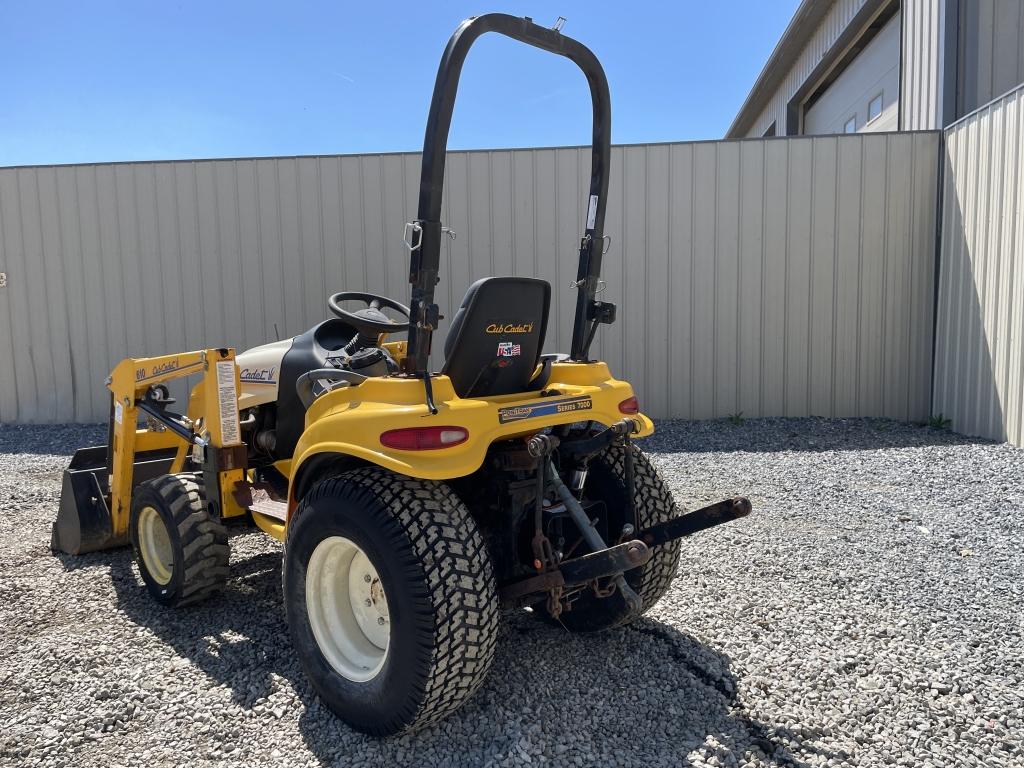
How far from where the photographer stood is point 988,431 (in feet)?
22.2

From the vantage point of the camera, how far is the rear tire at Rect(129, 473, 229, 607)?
3197mm

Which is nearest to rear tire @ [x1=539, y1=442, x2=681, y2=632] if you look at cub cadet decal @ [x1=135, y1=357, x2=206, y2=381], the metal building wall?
cub cadet decal @ [x1=135, y1=357, x2=206, y2=381]

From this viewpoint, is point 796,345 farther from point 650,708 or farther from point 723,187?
point 650,708

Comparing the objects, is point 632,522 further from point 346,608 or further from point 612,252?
point 612,252

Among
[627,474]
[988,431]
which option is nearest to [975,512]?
[988,431]

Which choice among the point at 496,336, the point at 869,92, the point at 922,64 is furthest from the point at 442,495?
the point at 869,92

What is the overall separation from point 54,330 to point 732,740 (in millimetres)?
8719

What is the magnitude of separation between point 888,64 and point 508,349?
1009 cm

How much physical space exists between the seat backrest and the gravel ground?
3.55ft

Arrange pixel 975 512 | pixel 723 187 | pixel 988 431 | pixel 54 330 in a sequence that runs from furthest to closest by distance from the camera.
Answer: pixel 54 330
pixel 723 187
pixel 988 431
pixel 975 512

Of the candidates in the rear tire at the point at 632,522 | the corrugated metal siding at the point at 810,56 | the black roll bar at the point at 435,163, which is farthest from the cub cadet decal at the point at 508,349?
the corrugated metal siding at the point at 810,56

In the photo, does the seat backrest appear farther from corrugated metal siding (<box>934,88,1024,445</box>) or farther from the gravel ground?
corrugated metal siding (<box>934,88,1024,445</box>)

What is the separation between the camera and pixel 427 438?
2.19 meters

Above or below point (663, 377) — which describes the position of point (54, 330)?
above
